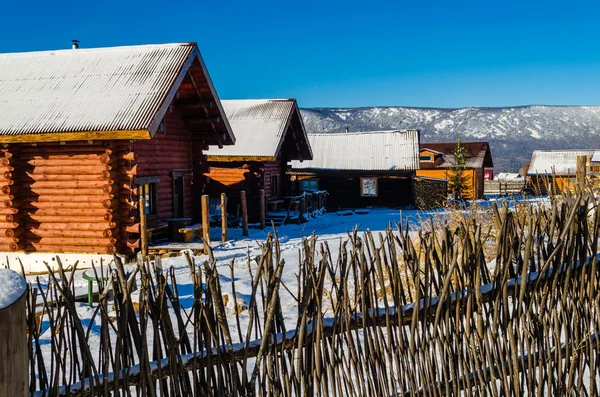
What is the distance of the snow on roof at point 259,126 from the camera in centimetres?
2067

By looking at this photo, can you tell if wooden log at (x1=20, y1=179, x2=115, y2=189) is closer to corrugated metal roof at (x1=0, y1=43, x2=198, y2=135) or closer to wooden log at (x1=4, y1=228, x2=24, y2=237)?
wooden log at (x1=4, y1=228, x2=24, y2=237)

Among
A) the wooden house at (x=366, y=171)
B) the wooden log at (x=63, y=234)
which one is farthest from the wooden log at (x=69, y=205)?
the wooden house at (x=366, y=171)

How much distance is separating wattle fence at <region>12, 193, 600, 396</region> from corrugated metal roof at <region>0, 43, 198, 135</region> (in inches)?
377

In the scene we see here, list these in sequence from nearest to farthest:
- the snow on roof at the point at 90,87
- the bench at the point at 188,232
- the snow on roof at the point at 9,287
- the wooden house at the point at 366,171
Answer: the snow on roof at the point at 9,287, the snow on roof at the point at 90,87, the bench at the point at 188,232, the wooden house at the point at 366,171

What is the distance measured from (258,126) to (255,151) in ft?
A: 5.88

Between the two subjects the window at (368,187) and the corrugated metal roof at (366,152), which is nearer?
the corrugated metal roof at (366,152)

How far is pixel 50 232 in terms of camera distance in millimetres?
13617

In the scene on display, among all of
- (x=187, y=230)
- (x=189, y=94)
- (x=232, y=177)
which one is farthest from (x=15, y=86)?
(x=232, y=177)

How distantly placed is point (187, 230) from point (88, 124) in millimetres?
3784

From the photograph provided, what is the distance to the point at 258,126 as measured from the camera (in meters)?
21.9

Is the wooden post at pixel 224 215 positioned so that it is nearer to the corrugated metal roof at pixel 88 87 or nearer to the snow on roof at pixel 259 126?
the corrugated metal roof at pixel 88 87

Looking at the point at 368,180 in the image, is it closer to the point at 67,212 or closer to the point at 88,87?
the point at 88,87

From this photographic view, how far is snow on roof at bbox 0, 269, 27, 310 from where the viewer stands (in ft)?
6.58

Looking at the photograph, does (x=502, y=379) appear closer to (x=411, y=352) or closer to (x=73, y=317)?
(x=411, y=352)
